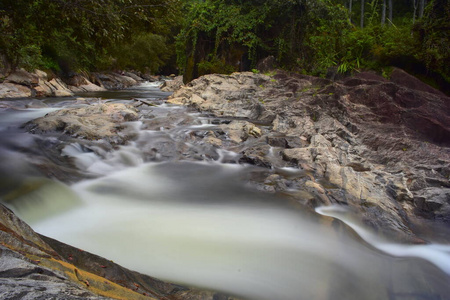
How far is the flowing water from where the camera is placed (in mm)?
2436

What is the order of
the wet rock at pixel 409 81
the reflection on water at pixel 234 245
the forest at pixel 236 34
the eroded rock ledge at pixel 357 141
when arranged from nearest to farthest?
the reflection on water at pixel 234 245
the eroded rock ledge at pixel 357 141
the forest at pixel 236 34
the wet rock at pixel 409 81

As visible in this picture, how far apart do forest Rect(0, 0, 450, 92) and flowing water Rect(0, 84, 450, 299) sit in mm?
2145

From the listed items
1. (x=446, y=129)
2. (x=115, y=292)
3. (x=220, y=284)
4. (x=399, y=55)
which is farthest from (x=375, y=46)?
(x=115, y=292)

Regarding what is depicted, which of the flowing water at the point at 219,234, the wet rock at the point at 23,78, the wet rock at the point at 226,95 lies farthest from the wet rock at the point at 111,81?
the flowing water at the point at 219,234

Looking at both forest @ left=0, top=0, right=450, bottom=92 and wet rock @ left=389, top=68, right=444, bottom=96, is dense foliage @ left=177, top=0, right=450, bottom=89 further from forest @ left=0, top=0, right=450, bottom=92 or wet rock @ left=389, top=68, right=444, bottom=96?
wet rock @ left=389, top=68, right=444, bottom=96

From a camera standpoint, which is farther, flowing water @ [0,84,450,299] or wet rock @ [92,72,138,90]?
wet rock @ [92,72,138,90]

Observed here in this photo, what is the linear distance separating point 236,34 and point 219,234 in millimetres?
12146

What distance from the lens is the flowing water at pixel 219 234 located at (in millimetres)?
2436

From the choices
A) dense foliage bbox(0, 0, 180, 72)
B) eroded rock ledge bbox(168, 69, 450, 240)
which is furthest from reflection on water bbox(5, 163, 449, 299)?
dense foliage bbox(0, 0, 180, 72)

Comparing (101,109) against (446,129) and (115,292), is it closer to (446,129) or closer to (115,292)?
(115,292)

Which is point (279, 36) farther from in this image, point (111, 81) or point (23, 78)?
point (111, 81)

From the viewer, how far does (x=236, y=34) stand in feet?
44.3

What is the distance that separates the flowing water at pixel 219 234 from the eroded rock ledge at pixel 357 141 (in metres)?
0.44

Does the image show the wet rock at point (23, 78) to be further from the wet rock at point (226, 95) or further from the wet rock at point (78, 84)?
the wet rock at point (226, 95)
